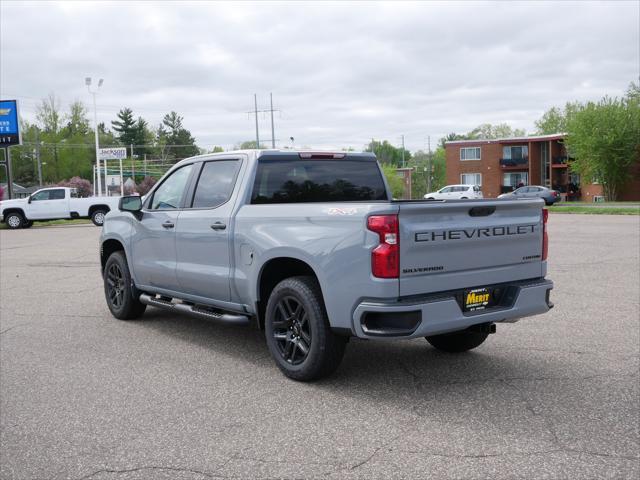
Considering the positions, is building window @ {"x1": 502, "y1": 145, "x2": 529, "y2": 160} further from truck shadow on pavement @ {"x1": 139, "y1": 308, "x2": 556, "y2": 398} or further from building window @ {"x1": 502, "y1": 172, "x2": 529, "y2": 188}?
truck shadow on pavement @ {"x1": 139, "y1": 308, "x2": 556, "y2": 398}

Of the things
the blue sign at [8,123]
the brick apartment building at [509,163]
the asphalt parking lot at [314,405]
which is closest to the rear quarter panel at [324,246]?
the asphalt parking lot at [314,405]

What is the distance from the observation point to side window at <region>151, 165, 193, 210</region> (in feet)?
22.5

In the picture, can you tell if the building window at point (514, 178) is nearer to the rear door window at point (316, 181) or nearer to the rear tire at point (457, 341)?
the rear door window at point (316, 181)

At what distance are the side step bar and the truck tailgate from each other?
181 cm

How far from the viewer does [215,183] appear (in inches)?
251

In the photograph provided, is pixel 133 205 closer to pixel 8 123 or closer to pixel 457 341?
pixel 457 341

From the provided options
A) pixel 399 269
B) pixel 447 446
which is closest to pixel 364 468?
pixel 447 446

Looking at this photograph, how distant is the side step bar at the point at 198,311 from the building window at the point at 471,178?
68.7 metres

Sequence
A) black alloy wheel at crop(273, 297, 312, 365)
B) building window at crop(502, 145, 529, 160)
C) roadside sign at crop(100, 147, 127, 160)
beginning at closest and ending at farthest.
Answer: black alloy wheel at crop(273, 297, 312, 365) → roadside sign at crop(100, 147, 127, 160) → building window at crop(502, 145, 529, 160)

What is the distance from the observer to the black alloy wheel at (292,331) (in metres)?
5.18

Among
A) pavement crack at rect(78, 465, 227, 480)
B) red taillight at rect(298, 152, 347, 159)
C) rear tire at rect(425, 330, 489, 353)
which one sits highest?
red taillight at rect(298, 152, 347, 159)

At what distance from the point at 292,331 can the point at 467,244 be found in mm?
1560

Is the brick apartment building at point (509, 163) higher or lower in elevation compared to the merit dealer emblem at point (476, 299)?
higher

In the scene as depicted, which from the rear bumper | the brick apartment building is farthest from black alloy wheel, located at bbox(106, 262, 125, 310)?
the brick apartment building
